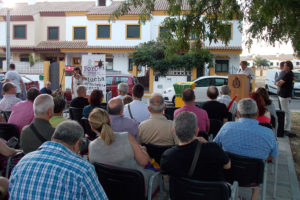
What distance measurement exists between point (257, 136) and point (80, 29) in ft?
98.3

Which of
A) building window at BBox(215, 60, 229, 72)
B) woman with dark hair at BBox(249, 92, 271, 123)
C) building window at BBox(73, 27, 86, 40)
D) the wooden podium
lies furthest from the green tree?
building window at BBox(73, 27, 86, 40)

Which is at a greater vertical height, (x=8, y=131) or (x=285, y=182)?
(x=8, y=131)

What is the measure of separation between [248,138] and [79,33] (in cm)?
2984

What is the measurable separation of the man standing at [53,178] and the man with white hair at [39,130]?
4.65ft

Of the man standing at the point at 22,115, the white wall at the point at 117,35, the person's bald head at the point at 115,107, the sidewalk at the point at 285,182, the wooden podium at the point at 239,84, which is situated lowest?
the sidewalk at the point at 285,182

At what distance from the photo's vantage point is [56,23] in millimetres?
32469

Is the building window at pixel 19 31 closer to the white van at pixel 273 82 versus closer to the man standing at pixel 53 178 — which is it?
the white van at pixel 273 82

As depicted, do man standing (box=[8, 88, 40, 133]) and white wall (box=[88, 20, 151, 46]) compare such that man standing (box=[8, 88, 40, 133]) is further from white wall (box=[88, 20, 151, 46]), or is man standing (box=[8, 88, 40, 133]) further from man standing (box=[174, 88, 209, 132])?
white wall (box=[88, 20, 151, 46])

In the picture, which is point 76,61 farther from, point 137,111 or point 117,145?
point 117,145

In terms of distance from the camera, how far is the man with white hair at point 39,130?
353cm

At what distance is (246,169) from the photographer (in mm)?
3453

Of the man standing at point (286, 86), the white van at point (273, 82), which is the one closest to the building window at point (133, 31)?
the white van at point (273, 82)

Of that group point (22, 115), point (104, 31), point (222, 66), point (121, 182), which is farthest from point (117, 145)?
point (104, 31)

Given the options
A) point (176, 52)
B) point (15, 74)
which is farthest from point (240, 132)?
point (15, 74)
